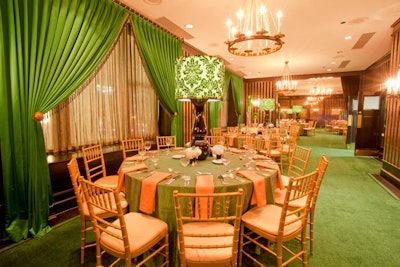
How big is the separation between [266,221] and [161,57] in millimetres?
3588

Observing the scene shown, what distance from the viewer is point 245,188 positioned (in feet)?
5.84

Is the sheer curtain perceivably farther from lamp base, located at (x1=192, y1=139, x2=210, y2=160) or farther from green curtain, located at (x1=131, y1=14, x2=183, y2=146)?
lamp base, located at (x1=192, y1=139, x2=210, y2=160)

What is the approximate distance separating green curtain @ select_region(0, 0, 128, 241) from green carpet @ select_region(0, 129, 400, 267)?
0.25 metres

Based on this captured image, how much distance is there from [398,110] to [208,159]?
4.31m

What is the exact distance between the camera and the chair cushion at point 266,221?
1683 mm

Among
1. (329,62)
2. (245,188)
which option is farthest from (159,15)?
(329,62)

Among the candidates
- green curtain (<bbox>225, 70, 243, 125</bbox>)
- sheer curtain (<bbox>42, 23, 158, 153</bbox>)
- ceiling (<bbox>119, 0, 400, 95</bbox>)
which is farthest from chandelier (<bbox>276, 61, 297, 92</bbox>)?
sheer curtain (<bbox>42, 23, 158, 153</bbox>)

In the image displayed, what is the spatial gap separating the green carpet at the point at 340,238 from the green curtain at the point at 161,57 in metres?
2.64

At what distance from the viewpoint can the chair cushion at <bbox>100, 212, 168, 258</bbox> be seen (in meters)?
1.47

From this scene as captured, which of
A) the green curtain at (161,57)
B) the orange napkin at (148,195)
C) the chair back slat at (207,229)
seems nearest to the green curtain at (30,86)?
the green curtain at (161,57)

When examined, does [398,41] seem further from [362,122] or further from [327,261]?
[327,261]

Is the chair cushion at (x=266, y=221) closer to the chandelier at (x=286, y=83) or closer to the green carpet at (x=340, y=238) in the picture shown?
the green carpet at (x=340, y=238)

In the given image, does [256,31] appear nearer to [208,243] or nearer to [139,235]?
[208,243]

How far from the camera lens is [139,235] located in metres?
1.56
